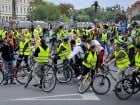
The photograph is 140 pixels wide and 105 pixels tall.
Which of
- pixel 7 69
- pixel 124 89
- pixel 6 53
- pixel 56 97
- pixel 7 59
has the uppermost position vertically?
pixel 6 53

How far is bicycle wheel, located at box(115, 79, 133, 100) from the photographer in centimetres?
1597

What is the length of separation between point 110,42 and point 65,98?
699 inches

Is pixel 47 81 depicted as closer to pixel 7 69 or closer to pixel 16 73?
pixel 16 73

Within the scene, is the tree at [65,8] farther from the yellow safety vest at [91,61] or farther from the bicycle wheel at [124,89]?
the bicycle wheel at [124,89]

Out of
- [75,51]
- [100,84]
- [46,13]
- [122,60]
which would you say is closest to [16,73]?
[75,51]

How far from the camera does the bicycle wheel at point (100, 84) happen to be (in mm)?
17047

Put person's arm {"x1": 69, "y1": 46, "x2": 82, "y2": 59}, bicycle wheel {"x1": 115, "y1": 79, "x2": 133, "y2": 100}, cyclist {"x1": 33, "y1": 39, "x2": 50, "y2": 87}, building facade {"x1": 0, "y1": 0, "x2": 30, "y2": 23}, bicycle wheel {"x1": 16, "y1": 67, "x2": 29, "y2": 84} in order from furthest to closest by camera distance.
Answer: building facade {"x1": 0, "y1": 0, "x2": 30, "y2": 23}, person's arm {"x1": 69, "y1": 46, "x2": 82, "y2": 59}, bicycle wheel {"x1": 16, "y1": 67, "x2": 29, "y2": 84}, cyclist {"x1": 33, "y1": 39, "x2": 50, "y2": 87}, bicycle wheel {"x1": 115, "y1": 79, "x2": 133, "y2": 100}

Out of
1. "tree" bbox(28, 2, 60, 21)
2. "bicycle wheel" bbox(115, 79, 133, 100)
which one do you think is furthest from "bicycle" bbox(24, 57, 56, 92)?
"tree" bbox(28, 2, 60, 21)

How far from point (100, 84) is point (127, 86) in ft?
4.30

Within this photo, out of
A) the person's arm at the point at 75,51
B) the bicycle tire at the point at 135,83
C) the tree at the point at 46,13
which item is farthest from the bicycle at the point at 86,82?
the tree at the point at 46,13

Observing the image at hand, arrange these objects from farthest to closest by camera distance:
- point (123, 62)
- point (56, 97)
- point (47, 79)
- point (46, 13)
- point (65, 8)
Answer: point (65, 8) < point (46, 13) < point (47, 79) < point (123, 62) < point (56, 97)

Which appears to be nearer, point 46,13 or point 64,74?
point 64,74

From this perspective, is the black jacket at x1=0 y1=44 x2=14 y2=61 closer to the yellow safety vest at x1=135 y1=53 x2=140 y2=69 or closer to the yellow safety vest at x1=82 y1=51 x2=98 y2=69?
the yellow safety vest at x1=82 y1=51 x2=98 y2=69

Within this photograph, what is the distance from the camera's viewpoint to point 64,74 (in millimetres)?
20031
